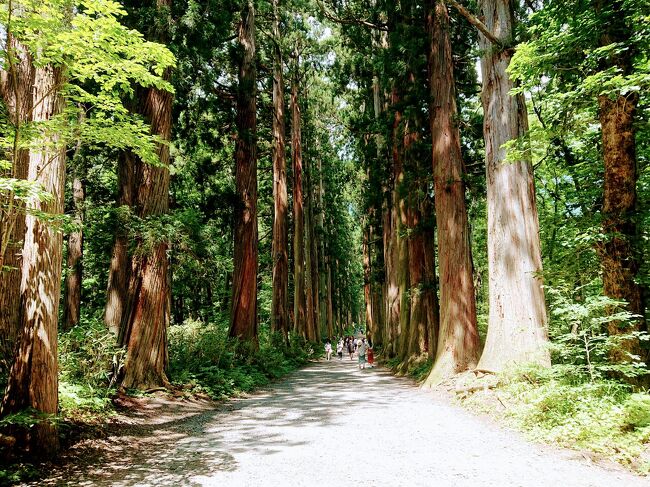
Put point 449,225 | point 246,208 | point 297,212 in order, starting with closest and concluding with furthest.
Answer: point 449,225, point 246,208, point 297,212

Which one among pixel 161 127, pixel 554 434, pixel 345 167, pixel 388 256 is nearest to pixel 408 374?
pixel 388 256

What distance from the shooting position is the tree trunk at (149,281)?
846cm

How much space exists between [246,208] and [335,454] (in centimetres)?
1044

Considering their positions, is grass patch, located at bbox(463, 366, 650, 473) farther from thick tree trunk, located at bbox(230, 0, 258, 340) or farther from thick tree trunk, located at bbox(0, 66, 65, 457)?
thick tree trunk, located at bbox(230, 0, 258, 340)

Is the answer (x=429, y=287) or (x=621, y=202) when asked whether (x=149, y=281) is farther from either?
(x=429, y=287)

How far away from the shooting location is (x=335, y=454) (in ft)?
16.4

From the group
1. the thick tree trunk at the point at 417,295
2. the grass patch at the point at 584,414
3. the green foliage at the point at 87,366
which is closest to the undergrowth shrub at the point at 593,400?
the grass patch at the point at 584,414

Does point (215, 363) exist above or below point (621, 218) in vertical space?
below

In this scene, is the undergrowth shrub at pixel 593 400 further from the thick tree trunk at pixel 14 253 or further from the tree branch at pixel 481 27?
the thick tree trunk at pixel 14 253

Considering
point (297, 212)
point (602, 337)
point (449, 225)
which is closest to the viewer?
point (602, 337)

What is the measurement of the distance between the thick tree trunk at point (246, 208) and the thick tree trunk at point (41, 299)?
30.0 ft

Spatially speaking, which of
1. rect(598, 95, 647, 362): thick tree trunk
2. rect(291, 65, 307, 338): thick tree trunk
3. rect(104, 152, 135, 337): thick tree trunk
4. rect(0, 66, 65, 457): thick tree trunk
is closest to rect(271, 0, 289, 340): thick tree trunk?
rect(291, 65, 307, 338): thick tree trunk

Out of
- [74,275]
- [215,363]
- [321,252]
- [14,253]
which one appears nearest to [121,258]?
[215,363]

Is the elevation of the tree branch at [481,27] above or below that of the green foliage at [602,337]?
above
